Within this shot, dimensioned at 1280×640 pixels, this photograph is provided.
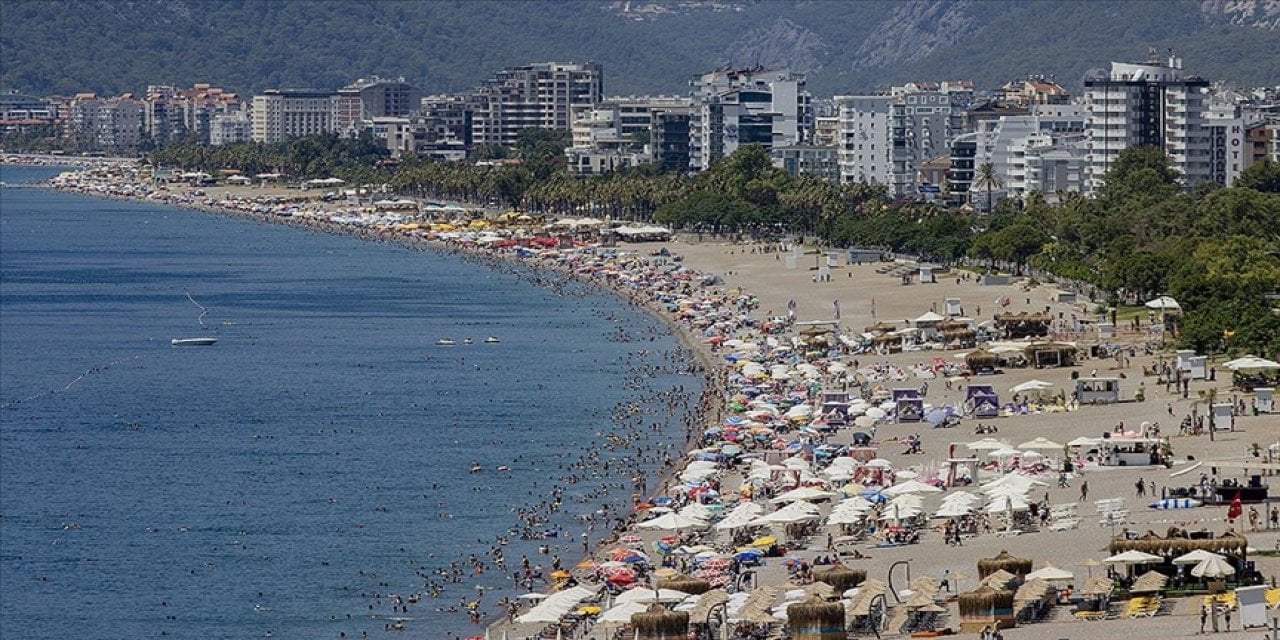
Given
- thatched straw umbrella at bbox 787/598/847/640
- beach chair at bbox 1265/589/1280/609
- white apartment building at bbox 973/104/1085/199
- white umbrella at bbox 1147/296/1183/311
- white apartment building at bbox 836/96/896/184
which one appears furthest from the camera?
white apartment building at bbox 836/96/896/184

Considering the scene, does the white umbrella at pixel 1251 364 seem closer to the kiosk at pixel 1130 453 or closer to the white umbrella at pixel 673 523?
the kiosk at pixel 1130 453

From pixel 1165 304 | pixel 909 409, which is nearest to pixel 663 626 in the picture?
pixel 909 409

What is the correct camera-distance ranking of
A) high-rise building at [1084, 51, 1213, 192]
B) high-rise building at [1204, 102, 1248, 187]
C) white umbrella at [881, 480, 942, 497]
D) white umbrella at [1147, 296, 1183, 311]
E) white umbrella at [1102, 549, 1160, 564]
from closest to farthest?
white umbrella at [1102, 549, 1160, 564], white umbrella at [881, 480, 942, 497], white umbrella at [1147, 296, 1183, 311], high-rise building at [1084, 51, 1213, 192], high-rise building at [1204, 102, 1248, 187]

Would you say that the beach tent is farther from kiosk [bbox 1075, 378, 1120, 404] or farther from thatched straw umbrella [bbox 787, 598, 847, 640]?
kiosk [bbox 1075, 378, 1120, 404]

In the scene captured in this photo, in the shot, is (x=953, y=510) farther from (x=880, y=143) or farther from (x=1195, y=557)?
(x=880, y=143)

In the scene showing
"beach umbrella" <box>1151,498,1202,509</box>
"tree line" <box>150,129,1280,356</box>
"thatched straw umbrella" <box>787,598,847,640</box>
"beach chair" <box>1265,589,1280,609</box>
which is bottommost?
"thatched straw umbrella" <box>787,598,847,640</box>

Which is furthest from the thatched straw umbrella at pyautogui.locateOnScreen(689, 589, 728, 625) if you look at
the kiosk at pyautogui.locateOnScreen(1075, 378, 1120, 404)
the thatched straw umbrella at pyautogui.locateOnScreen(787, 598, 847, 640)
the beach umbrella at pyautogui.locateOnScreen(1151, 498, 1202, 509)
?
the kiosk at pyautogui.locateOnScreen(1075, 378, 1120, 404)

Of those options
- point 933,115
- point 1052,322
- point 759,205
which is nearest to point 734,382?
point 1052,322
